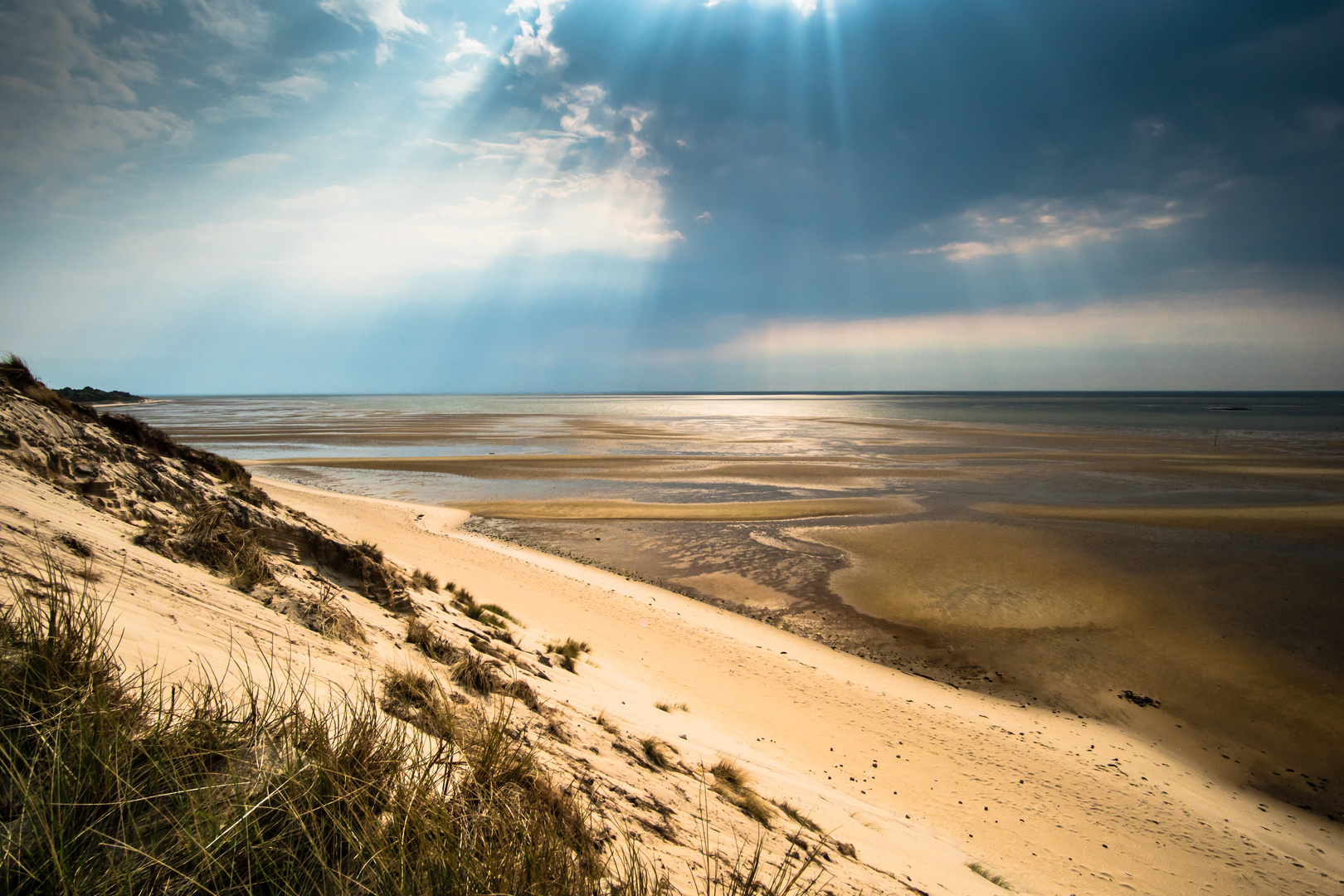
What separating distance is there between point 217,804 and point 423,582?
7.45 m

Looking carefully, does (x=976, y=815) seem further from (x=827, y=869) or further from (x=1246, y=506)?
(x=1246, y=506)

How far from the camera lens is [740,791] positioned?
16.0 ft

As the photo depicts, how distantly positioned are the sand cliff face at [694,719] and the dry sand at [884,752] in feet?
0.10

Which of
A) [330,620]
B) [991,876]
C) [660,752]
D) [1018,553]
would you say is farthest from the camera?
[1018,553]

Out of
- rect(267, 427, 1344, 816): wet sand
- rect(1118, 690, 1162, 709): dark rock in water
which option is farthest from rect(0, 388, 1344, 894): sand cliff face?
rect(267, 427, 1344, 816): wet sand

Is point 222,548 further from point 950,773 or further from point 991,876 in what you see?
point 950,773

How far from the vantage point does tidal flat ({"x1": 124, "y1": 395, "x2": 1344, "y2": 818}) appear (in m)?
9.19

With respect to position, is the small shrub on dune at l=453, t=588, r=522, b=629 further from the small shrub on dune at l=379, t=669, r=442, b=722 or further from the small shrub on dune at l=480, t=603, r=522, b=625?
the small shrub on dune at l=379, t=669, r=442, b=722

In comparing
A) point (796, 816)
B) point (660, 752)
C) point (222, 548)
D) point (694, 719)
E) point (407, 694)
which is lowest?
point (694, 719)

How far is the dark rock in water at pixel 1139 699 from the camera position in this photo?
8.85m

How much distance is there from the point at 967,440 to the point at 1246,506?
26124 millimetres

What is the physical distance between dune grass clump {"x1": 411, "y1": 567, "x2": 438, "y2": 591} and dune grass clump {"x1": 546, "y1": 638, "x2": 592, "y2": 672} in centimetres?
232

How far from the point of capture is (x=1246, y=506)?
22609 mm

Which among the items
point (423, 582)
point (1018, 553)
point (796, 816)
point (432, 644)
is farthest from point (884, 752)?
point (1018, 553)
